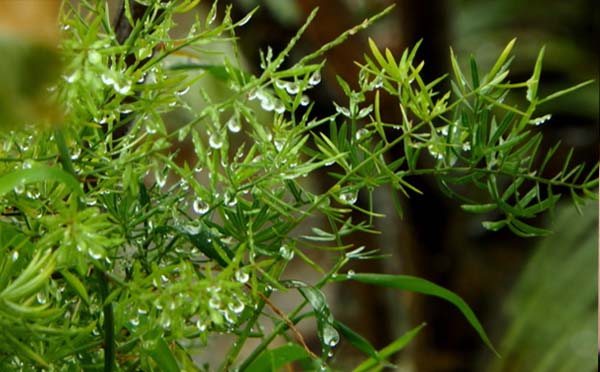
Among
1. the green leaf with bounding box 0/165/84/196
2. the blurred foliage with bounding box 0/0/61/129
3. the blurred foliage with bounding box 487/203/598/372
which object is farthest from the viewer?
the blurred foliage with bounding box 487/203/598/372

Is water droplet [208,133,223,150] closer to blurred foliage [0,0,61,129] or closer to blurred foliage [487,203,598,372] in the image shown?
blurred foliage [0,0,61,129]

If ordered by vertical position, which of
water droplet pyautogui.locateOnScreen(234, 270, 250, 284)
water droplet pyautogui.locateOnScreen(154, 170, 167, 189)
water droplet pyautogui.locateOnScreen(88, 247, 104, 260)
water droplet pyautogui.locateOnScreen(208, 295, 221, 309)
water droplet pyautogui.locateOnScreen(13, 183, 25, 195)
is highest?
water droplet pyautogui.locateOnScreen(13, 183, 25, 195)

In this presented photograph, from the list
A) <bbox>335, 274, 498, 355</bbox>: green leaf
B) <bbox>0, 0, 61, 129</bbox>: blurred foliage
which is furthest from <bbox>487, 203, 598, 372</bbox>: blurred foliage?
<bbox>0, 0, 61, 129</bbox>: blurred foliage

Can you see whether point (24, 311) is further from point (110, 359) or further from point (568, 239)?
point (568, 239)

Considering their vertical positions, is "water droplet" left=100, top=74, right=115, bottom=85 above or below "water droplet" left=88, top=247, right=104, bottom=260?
above

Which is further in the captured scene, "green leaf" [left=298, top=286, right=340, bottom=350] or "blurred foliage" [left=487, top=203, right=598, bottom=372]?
"blurred foliage" [left=487, top=203, right=598, bottom=372]

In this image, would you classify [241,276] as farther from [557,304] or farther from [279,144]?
[557,304]

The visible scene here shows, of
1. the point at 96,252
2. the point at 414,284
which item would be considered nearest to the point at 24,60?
the point at 96,252
